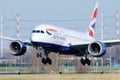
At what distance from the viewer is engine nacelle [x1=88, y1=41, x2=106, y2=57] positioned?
7488cm

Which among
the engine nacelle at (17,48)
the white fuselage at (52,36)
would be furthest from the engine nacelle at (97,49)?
the engine nacelle at (17,48)

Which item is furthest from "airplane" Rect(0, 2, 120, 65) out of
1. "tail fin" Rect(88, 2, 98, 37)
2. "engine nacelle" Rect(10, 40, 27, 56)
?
"tail fin" Rect(88, 2, 98, 37)

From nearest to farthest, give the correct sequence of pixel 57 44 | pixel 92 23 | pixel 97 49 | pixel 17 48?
1. pixel 57 44
2. pixel 97 49
3. pixel 17 48
4. pixel 92 23

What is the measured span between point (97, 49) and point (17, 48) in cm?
1043

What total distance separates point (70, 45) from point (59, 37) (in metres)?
2.18

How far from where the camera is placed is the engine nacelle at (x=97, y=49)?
74875 millimetres

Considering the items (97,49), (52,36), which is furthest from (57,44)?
(97,49)

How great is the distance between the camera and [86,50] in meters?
77.5

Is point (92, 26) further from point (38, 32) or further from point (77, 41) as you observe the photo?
point (38, 32)

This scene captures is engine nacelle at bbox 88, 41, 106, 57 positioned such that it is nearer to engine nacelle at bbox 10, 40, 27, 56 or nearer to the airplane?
the airplane

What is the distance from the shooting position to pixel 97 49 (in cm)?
7594

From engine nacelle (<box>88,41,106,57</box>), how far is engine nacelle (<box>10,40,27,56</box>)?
8527 millimetres

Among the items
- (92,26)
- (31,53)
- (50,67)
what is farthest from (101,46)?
(31,53)

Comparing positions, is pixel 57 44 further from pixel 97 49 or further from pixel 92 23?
pixel 92 23
